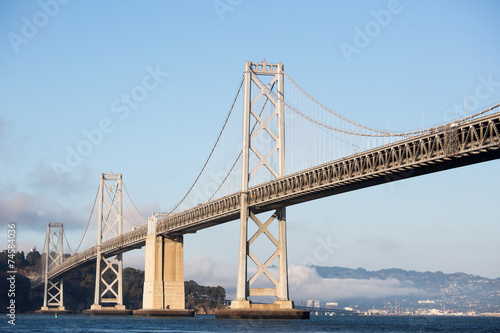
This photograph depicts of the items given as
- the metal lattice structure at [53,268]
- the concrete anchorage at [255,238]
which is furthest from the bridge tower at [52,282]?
the concrete anchorage at [255,238]

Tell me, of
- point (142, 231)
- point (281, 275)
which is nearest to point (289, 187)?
point (281, 275)

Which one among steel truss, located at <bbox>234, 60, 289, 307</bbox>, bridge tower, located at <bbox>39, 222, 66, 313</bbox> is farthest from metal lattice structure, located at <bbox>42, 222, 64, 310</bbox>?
steel truss, located at <bbox>234, 60, 289, 307</bbox>

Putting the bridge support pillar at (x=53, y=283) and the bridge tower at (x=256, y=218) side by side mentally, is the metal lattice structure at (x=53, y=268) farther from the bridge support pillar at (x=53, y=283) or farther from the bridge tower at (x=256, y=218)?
the bridge tower at (x=256, y=218)

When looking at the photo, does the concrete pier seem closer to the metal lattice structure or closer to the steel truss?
the steel truss

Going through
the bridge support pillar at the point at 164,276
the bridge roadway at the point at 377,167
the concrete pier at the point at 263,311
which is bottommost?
the concrete pier at the point at 263,311

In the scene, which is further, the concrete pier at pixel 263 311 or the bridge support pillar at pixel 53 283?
the bridge support pillar at pixel 53 283
